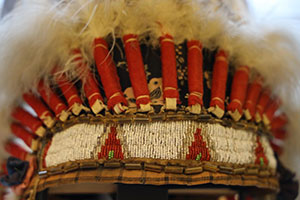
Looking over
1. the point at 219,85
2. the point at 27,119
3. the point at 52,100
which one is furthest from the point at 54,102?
the point at 219,85

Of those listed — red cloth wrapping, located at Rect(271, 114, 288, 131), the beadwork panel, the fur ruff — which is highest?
the fur ruff

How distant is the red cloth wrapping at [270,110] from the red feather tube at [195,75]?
0.24 meters

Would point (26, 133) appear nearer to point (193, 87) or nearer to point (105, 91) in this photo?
point (105, 91)

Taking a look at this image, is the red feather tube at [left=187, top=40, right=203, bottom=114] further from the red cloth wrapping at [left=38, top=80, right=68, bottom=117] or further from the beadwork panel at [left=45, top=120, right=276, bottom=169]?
the red cloth wrapping at [left=38, top=80, right=68, bottom=117]

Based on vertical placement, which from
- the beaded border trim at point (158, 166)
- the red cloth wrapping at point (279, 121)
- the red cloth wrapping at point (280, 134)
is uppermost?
the red cloth wrapping at point (279, 121)

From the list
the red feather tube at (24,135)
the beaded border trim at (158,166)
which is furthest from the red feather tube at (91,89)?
the red feather tube at (24,135)

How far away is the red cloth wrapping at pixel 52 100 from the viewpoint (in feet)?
2.31

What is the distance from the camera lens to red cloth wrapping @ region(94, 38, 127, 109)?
0.64m

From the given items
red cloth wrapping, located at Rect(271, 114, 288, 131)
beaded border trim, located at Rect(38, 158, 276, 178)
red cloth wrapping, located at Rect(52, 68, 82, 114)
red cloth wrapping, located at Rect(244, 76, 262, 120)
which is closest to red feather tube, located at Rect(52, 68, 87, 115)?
red cloth wrapping, located at Rect(52, 68, 82, 114)

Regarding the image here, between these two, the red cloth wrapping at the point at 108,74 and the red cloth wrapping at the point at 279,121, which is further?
the red cloth wrapping at the point at 279,121

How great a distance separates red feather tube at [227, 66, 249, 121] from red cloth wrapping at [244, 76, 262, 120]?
0.06 ft

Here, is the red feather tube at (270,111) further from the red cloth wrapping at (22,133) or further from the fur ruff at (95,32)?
the red cloth wrapping at (22,133)

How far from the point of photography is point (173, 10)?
26.7 inches

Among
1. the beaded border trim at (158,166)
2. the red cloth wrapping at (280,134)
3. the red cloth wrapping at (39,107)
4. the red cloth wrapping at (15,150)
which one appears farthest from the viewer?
the red cloth wrapping at (280,134)
